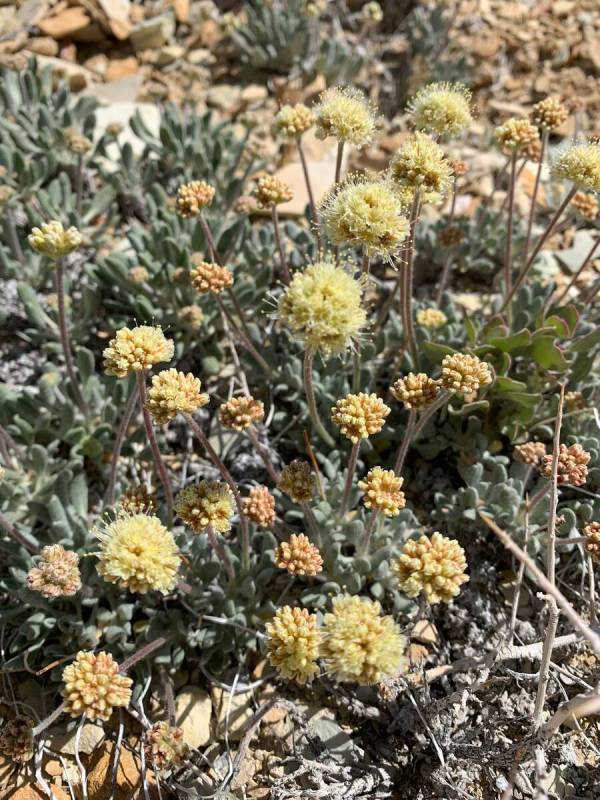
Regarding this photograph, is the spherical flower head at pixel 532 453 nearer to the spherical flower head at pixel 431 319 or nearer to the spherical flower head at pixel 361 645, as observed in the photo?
the spherical flower head at pixel 431 319

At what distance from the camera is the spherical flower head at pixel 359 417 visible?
2.78 meters

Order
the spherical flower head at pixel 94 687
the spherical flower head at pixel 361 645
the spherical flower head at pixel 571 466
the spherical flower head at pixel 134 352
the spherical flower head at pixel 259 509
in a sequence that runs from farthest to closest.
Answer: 1. the spherical flower head at pixel 571 466
2. the spherical flower head at pixel 259 509
3. the spherical flower head at pixel 134 352
4. the spherical flower head at pixel 94 687
5. the spherical flower head at pixel 361 645

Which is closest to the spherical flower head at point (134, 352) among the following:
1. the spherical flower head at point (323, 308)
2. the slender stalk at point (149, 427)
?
the slender stalk at point (149, 427)

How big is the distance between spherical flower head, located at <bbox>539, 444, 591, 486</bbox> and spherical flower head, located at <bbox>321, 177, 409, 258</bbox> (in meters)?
1.19

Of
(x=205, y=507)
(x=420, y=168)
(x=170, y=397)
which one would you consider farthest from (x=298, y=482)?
(x=420, y=168)

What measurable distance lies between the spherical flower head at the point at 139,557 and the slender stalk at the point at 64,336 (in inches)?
54.1

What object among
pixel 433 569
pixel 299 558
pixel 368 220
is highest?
pixel 368 220

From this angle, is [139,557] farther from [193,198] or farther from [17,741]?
[193,198]

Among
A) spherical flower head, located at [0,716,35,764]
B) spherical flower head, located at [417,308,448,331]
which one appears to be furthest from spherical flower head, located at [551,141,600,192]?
spherical flower head, located at [0,716,35,764]

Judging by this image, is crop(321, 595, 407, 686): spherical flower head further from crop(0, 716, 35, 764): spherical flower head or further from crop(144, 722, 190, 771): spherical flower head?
crop(0, 716, 35, 764): spherical flower head

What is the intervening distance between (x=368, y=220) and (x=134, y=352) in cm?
108

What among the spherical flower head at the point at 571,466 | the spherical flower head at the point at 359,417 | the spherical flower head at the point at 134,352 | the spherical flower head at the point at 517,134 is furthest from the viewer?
the spherical flower head at the point at 517,134

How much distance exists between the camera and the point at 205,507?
2.70 metres

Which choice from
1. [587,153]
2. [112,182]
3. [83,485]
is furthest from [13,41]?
[587,153]
